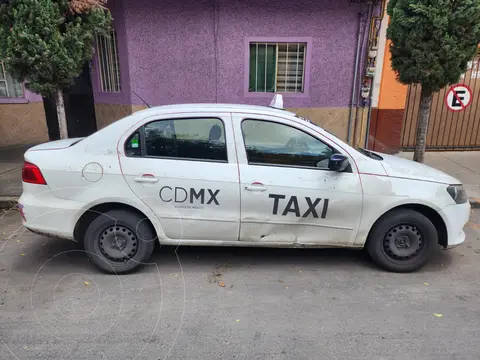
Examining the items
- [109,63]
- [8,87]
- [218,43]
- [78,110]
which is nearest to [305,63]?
[218,43]

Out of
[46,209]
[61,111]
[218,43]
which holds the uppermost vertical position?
[218,43]

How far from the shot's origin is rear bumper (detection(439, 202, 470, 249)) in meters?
3.59

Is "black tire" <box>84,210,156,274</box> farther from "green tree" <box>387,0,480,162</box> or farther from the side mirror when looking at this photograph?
"green tree" <box>387,0,480,162</box>

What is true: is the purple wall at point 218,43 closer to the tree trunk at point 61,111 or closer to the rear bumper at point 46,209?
the tree trunk at point 61,111

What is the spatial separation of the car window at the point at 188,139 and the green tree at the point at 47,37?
263 centimetres

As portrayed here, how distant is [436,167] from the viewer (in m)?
7.82

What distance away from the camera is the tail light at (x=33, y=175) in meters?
3.41

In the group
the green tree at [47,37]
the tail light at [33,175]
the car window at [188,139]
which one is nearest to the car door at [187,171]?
the car window at [188,139]

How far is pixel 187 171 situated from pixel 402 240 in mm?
2285

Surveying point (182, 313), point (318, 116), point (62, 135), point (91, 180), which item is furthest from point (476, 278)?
point (62, 135)

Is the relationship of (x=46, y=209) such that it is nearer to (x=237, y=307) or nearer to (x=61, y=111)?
(x=237, y=307)

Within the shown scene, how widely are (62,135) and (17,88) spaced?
450 cm

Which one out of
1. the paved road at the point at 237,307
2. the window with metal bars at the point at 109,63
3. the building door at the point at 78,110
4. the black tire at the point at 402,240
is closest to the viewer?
the paved road at the point at 237,307

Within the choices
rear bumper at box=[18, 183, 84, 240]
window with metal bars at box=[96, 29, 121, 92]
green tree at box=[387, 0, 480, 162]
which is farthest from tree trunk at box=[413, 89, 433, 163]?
window with metal bars at box=[96, 29, 121, 92]
